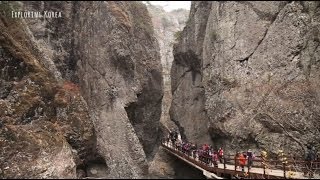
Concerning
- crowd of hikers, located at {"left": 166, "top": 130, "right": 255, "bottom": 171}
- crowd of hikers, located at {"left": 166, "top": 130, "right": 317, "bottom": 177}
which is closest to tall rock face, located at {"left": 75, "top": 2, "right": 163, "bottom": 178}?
crowd of hikers, located at {"left": 166, "top": 130, "right": 255, "bottom": 171}

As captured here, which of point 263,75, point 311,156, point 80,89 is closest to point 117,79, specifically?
point 80,89

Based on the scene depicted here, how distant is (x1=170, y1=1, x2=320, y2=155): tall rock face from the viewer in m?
24.5

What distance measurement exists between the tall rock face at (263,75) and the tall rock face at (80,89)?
7.28 meters

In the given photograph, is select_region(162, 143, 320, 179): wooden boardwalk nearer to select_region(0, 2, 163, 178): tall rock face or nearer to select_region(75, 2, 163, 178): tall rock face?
select_region(75, 2, 163, 178): tall rock face

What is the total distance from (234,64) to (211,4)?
10.2 m

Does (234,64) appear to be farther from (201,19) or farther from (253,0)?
(201,19)

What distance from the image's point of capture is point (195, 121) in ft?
129

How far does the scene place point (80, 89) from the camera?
32.7 metres

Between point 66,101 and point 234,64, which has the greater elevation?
point 234,64

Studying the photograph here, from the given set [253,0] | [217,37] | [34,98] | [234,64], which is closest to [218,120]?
[234,64]

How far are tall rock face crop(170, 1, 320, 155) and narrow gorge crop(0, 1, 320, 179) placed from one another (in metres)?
0.08

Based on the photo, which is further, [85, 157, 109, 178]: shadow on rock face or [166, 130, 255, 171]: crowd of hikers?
[85, 157, 109, 178]: shadow on rock face

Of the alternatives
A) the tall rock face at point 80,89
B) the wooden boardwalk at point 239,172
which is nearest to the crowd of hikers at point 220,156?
the wooden boardwalk at point 239,172

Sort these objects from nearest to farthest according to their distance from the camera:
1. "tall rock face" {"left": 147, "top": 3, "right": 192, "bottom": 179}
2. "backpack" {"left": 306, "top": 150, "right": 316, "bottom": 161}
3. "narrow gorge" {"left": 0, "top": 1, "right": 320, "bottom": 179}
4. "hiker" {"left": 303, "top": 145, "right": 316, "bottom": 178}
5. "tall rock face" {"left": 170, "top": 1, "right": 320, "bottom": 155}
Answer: "hiker" {"left": 303, "top": 145, "right": 316, "bottom": 178}, "backpack" {"left": 306, "top": 150, "right": 316, "bottom": 161}, "narrow gorge" {"left": 0, "top": 1, "right": 320, "bottom": 179}, "tall rock face" {"left": 170, "top": 1, "right": 320, "bottom": 155}, "tall rock face" {"left": 147, "top": 3, "right": 192, "bottom": 179}
